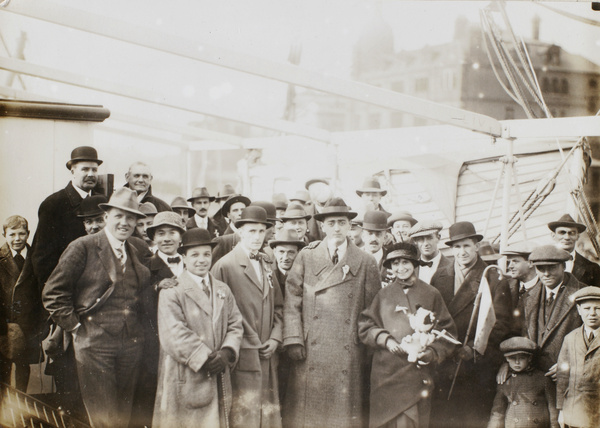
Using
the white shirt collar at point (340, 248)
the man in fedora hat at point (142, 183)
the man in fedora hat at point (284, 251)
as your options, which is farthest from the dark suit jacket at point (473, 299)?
the man in fedora hat at point (142, 183)

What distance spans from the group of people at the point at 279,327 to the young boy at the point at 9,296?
0.03 feet

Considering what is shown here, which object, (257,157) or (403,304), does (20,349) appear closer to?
(403,304)

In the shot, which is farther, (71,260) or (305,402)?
(305,402)

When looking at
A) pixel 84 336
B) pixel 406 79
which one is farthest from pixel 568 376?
pixel 406 79

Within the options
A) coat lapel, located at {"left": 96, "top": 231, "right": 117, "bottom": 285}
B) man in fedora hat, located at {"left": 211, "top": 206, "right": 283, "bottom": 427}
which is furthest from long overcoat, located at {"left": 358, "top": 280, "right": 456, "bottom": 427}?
coat lapel, located at {"left": 96, "top": 231, "right": 117, "bottom": 285}

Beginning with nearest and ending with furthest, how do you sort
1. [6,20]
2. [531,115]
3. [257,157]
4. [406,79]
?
[6,20] → [531,115] → [257,157] → [406,79]

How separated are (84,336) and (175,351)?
0.61 metres

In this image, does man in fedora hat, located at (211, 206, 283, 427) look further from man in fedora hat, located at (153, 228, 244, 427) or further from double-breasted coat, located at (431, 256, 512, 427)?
double-breasted coat, located at (431, 256, 512, 427)

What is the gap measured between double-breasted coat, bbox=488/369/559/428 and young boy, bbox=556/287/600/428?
0.07 meters

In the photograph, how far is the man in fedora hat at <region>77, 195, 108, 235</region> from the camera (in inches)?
155

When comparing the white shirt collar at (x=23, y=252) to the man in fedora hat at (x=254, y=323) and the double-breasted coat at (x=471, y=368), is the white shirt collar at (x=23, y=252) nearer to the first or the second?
the man in fedora hat at (x=254, y=323)

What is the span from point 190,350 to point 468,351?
6.38ft

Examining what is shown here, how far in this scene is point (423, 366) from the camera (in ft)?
12.6

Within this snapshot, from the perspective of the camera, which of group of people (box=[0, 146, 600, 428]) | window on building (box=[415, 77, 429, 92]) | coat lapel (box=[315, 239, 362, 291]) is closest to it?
group of people (box=[0, 146, 600, 428])
